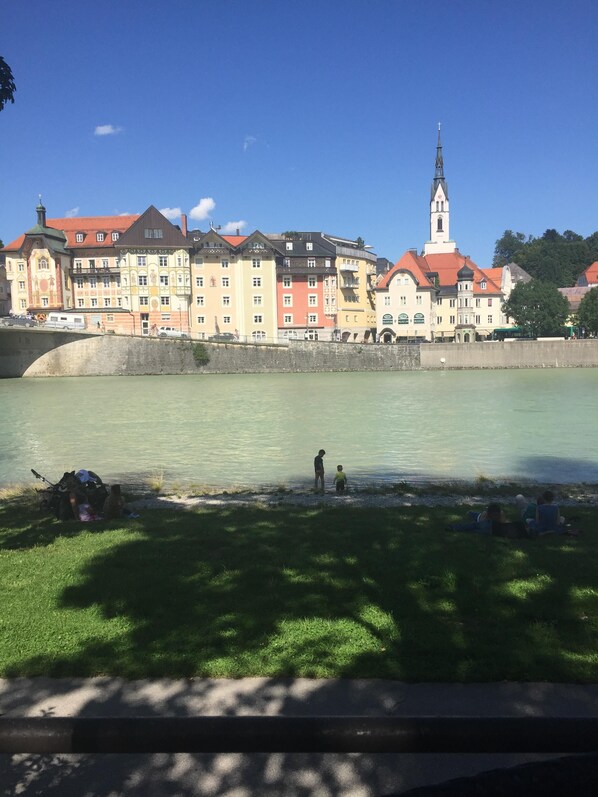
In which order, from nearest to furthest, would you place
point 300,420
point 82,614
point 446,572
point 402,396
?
point 82,614, point 446,572, point 300,420, point 402,396

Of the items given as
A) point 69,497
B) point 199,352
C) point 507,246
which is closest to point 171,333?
point 199,352

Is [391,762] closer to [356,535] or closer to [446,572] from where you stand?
[446,572]

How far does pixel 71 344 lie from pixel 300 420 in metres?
41.2

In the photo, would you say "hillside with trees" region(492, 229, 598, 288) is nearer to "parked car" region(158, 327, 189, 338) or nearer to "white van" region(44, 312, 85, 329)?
"parked car" region(158, 327, 189, 338)

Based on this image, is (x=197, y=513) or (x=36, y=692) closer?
(x=36, y=692)

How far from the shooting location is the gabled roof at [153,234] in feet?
243

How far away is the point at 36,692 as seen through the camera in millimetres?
4059

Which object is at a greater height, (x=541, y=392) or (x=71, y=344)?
(x=71, y=344)

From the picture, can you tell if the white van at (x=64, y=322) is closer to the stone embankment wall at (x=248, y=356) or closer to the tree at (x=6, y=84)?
the stone embankment wall at (x=248, y=356)

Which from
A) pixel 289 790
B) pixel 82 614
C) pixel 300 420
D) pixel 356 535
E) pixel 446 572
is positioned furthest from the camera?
pixel 300 420

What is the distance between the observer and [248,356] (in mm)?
68375

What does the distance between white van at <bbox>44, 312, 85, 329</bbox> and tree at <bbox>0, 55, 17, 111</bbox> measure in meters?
57.2

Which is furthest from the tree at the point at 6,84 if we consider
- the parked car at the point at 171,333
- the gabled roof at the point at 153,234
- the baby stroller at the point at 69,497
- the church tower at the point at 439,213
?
the church tower at the point at 439,213

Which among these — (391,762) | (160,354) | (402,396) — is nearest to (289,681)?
(391,762)
